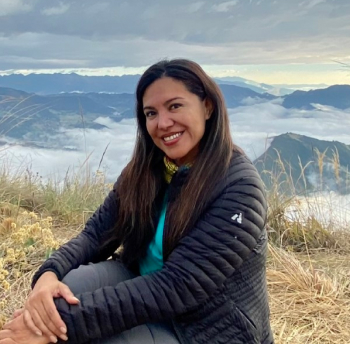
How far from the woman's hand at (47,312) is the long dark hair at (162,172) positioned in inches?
13.6

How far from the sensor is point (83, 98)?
203 inches

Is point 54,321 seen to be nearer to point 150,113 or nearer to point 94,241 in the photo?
point 94,241

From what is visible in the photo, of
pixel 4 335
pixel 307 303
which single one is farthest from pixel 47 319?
pixel 307 303

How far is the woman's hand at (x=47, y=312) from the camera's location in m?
1.59

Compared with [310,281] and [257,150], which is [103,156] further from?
[310,281]

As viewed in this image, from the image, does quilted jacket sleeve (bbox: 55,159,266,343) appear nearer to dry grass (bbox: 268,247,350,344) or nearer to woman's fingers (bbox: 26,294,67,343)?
woman's fingers (bbox: 26,294,67,343)

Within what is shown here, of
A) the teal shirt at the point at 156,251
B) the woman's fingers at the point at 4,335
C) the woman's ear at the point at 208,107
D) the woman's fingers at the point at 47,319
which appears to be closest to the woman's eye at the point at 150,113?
the woman's ear at the point at 208,107

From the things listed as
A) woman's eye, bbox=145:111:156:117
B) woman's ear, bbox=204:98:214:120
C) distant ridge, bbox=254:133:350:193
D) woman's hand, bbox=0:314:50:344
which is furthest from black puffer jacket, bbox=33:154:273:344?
distant ridge, bbox=254:133:350:193

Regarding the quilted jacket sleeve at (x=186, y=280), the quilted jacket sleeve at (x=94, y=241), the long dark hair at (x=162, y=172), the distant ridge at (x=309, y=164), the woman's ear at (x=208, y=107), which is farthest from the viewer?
the distant ridge at (x=309, y=164)

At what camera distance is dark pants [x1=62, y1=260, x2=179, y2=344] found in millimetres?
1635

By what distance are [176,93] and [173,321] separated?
2.36ft

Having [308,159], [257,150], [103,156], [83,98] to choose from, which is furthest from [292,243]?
[83,98]

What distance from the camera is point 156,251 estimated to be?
6.23ft

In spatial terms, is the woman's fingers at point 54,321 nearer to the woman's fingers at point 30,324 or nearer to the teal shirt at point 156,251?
the woman's fingers at point 30,324
